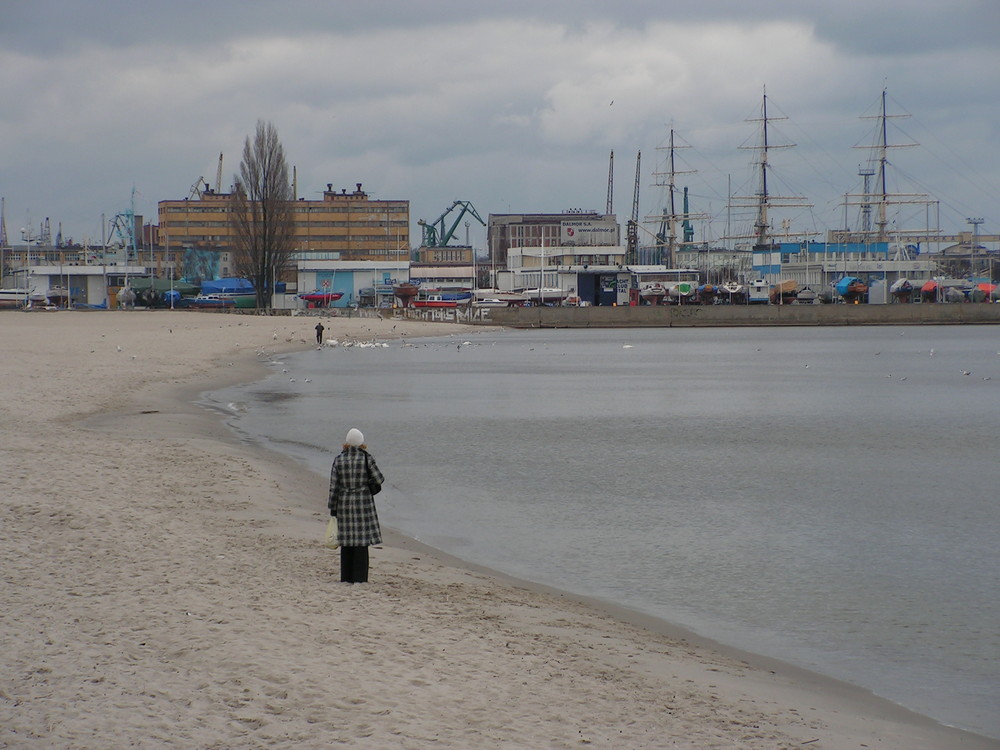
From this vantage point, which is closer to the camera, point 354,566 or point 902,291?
point 354,566

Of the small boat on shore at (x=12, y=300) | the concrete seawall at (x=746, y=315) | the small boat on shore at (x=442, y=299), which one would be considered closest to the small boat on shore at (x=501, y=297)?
the small boat on shore at (x=442, y=299)

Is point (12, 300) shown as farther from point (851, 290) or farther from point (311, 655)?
point (311, 655)

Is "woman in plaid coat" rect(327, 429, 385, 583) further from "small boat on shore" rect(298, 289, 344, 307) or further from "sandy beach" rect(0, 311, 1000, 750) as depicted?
"small boat on shore" rect(298, 289, 344, 307)

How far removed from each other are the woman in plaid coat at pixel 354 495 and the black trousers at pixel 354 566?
0.14m

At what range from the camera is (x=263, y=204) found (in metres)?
96.7

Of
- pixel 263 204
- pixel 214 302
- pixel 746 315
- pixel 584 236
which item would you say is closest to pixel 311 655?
pixel 263 204

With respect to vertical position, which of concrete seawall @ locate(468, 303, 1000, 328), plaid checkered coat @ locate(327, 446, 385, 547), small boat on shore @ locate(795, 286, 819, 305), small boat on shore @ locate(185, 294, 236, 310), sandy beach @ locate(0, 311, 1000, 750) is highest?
small boat on shore @ locate(795, 286, 819, 305)

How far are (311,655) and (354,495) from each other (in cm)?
225

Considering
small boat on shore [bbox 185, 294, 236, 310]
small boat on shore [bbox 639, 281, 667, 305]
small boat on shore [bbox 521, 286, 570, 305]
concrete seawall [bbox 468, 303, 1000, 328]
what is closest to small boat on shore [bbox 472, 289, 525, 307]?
small boat on shore [bbox 521, 286, 570, 305]

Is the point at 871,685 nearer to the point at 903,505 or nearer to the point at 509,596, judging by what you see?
the point at 509,596

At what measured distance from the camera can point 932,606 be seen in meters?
13.3

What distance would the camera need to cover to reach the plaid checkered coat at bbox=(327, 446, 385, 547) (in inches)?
428

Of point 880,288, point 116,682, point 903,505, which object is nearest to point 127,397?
point 903,505

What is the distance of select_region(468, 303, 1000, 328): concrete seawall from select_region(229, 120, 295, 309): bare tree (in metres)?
29.8
